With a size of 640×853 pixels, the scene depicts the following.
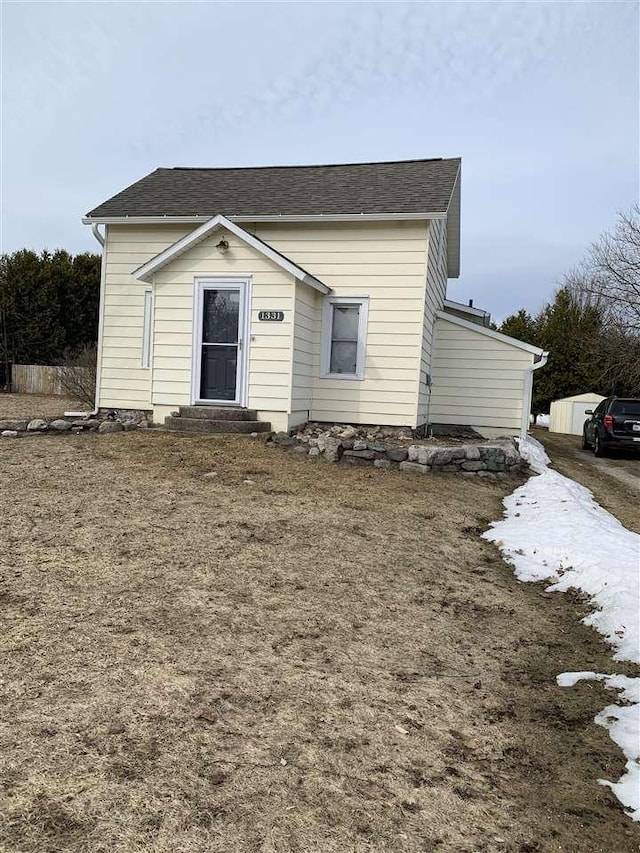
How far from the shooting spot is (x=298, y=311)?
10.5m

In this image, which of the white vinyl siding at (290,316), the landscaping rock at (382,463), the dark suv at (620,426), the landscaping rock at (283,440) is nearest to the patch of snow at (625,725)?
the landscaping rock at (382,463)

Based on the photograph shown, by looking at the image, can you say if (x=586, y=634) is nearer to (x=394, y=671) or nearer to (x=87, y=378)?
(x=394, y=671)

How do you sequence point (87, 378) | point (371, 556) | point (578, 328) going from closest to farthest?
point (371, 556), point (87, 378), point (578, 328)

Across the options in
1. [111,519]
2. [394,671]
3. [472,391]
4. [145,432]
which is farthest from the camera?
[472,391]

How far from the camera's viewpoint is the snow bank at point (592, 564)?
3426 mm

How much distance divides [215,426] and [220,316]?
1.85m

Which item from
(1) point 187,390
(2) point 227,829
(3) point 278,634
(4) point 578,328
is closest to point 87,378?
(1) point 187,390

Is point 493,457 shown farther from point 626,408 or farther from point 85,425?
point 626,408

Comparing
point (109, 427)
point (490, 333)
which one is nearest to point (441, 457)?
point (490, 333)

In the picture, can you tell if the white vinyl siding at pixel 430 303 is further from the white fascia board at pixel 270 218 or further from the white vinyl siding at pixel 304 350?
the white vinyl siding at pixel 304 350

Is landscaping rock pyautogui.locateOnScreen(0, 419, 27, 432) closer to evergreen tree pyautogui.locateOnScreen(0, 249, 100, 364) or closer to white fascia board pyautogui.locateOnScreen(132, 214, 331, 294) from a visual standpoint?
white fascia board pyautogui.locateOnScreen(132, 214, 331, 294)

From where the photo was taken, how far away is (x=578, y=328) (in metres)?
30.4

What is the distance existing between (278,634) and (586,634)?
227cm

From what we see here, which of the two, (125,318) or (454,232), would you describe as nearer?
(125,318)
